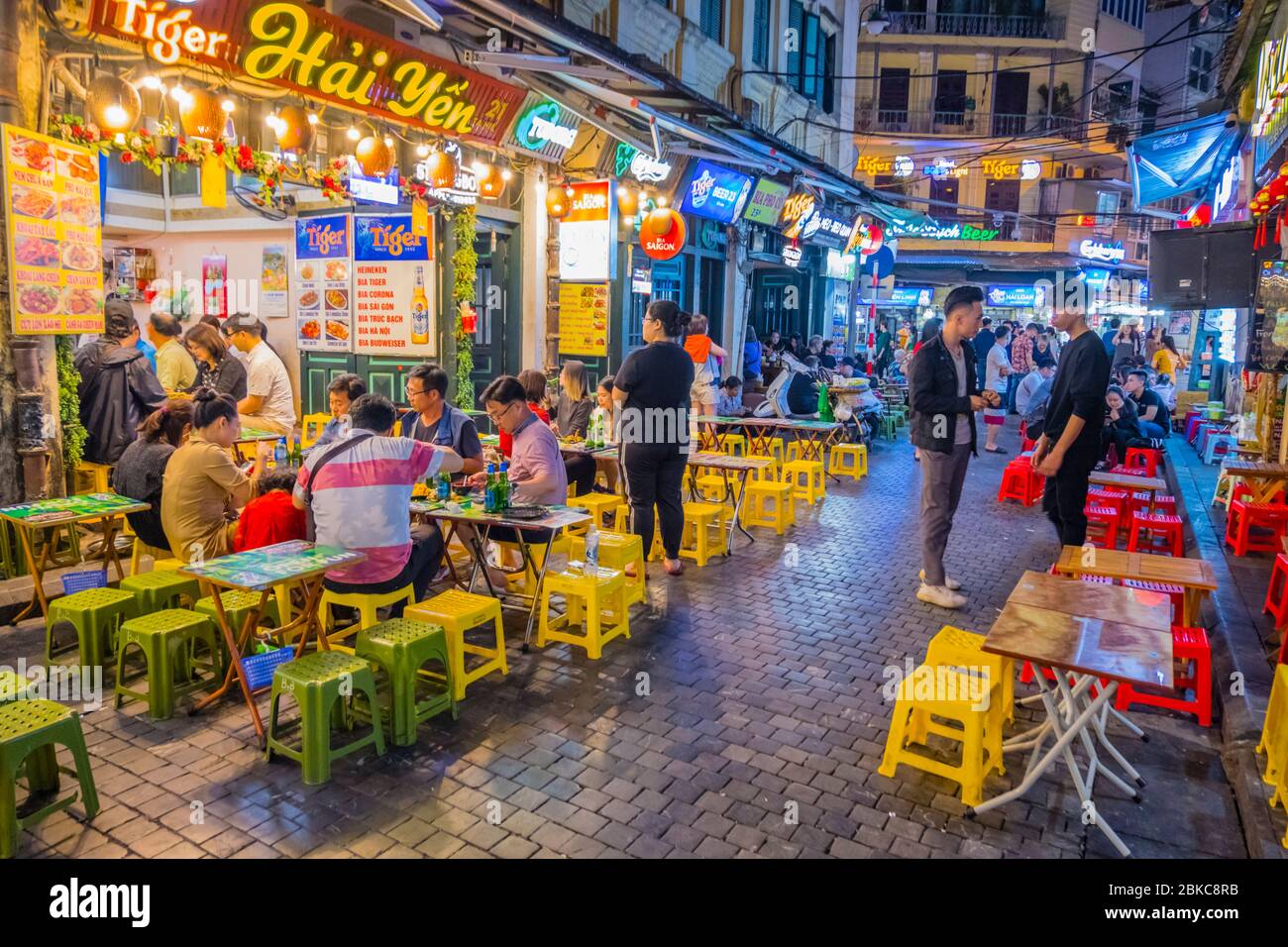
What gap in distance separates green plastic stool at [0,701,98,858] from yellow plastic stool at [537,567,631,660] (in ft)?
8.90

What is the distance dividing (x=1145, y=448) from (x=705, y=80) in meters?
9.36

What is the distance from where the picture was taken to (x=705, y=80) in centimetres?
1522

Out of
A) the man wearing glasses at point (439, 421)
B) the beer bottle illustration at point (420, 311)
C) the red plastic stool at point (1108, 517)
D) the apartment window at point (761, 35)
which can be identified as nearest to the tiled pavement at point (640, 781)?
the man wearing glasses at point (439, 421)

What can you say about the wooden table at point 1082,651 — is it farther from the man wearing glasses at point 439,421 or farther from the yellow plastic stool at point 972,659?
the man wearing glasses at point 439,421

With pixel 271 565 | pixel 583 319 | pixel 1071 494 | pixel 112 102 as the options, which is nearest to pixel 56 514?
pixel 271 565

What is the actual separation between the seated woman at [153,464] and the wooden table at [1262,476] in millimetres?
8480

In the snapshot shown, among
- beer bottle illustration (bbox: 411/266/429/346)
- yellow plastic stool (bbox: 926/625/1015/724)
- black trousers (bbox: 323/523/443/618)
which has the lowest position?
yellow plastic stool (bbox: 926/625/1015/724)

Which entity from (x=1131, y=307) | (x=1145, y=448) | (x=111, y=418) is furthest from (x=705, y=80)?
(x=1131, y=307)

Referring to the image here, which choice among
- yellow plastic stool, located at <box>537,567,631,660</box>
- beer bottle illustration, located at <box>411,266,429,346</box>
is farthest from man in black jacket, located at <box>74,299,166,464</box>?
yellow plastic stool, located at <box>537,567,631,660</box>

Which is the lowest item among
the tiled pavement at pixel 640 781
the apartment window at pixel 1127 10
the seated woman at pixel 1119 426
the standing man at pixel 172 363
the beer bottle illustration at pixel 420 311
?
the tiled pavement at pixel 640 781

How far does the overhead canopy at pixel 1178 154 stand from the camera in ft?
37.8

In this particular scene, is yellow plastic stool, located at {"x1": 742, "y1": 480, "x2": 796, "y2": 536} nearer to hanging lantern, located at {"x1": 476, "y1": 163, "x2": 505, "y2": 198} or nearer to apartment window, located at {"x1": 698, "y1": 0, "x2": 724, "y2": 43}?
hanging lantern, located at {"x1": 476, "y1": 163, "x2": 505, "y2": 198}

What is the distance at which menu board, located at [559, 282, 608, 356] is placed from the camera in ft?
40.2

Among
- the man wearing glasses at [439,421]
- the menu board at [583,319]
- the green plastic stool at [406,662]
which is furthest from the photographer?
the menu board at [583,319]
